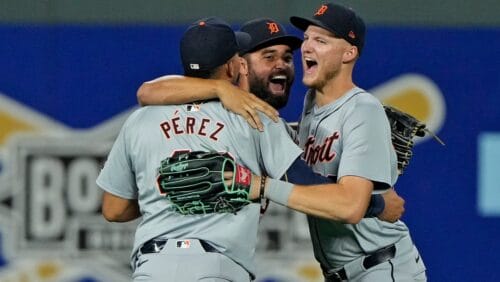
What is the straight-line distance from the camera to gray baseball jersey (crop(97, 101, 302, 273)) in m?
4.07

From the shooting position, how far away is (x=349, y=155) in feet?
14.0

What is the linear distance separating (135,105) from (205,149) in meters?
2.50

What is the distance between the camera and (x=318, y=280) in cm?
652

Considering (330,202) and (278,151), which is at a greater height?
(278,151)

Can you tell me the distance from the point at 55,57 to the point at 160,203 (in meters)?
2.52

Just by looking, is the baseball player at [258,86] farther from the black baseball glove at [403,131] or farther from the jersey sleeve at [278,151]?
the black baseball glove at [403,131]

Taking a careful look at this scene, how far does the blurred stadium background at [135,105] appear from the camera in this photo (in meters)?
6.47

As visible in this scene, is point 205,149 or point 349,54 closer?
point 205,149

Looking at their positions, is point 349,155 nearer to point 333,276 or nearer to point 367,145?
point 367,145

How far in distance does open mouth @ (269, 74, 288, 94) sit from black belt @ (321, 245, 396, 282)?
2.99 feet

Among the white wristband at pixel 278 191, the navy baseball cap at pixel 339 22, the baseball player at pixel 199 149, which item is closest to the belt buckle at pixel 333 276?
the baseball player at pixel 199 149

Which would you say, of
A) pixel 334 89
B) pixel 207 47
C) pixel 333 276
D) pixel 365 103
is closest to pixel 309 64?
pixel 334 89

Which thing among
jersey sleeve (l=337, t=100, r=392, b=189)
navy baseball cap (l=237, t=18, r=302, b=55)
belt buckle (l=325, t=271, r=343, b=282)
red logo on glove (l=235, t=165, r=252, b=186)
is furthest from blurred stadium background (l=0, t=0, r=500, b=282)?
red logo on glove (l=235, t=165, r=252, b=186)

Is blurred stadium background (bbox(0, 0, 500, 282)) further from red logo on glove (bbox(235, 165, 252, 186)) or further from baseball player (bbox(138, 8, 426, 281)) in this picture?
red logo on glove (bbox(235, 165, 252, 186))
